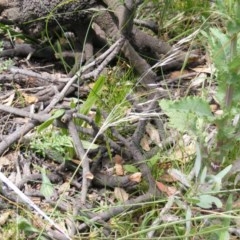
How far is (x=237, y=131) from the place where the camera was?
203 centimetres

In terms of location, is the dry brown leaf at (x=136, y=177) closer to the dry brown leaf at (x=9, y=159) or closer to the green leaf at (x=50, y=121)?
the green leaf at (x=50, y=121)

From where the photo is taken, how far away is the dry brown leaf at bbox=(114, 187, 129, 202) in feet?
7.05

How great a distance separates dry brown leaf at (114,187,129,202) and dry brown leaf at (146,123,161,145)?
265 millimetres

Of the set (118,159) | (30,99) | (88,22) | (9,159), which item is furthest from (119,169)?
(88,22)

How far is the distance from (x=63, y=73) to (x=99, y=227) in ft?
3.04

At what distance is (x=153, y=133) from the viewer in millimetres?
2402

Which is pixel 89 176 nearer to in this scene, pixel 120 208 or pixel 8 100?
pixel 120 208

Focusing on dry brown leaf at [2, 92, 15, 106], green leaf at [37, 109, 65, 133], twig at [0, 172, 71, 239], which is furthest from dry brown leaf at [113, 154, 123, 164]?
dry brown leaf at [2, 92, 15, 106]

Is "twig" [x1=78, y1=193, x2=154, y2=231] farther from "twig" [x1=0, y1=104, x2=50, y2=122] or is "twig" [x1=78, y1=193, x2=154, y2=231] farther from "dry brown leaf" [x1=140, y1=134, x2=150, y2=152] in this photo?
"twig" [x1=0, y1=104, x2=50, y2=122]

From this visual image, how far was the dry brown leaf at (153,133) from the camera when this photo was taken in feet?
7.78

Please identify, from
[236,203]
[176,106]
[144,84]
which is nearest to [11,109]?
[144,84]

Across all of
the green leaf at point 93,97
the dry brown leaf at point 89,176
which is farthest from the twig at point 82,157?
the green leaf at point 93,97

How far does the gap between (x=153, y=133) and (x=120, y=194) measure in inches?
13.3

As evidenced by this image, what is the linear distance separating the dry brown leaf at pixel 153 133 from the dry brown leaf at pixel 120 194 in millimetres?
265
